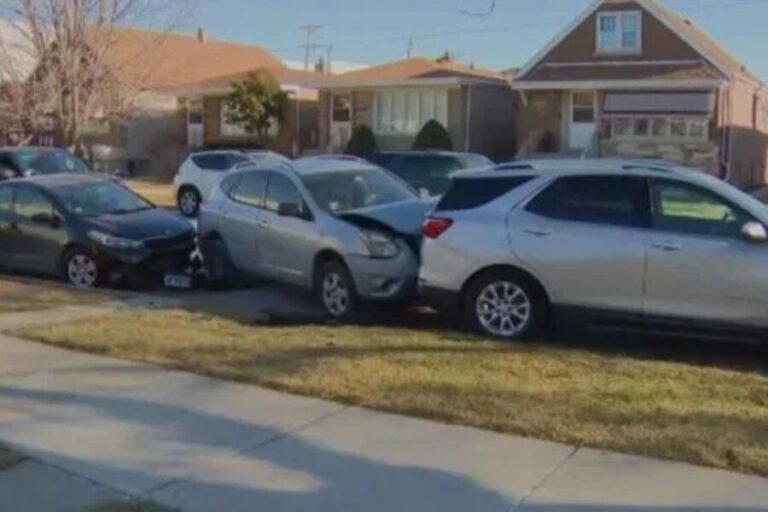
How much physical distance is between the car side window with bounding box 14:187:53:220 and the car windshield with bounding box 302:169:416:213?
13.9 feet

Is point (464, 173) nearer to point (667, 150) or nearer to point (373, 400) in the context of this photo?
point (373, 400)

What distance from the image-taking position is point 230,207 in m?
12.2

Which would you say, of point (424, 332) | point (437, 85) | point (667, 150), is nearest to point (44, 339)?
point (424, 332)

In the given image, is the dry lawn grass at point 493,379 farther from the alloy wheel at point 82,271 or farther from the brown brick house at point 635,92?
the brown brick house at point 635,92

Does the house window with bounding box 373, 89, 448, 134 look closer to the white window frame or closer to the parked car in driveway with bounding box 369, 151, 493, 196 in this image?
the white window frame

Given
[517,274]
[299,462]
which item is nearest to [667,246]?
[517,274]

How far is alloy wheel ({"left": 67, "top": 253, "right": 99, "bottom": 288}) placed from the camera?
42.2ft

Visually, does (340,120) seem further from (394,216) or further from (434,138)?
(394,216)

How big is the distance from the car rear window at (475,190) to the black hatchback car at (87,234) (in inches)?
180

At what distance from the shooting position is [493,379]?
710 cm

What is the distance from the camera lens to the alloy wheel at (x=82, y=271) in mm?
12871

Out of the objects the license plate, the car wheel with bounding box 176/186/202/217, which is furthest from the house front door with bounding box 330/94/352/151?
the license plate

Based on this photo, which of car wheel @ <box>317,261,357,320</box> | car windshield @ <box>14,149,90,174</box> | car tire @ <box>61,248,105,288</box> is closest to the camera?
car wheel @ <box>317,261,357,320</box>

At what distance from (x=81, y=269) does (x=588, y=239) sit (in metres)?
7.17
